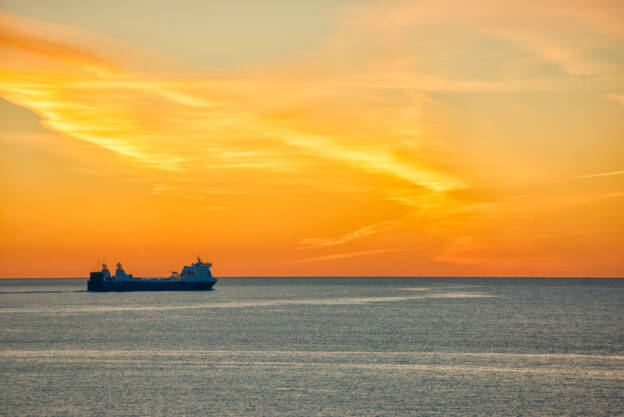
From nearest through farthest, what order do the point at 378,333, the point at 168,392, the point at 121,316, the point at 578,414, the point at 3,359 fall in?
the point at 578,414 → the point at 168,392 → the point at 3,359 → the point at 378,333 → the point at 121,316

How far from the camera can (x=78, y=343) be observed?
8462cm

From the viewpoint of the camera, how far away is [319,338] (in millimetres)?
89125

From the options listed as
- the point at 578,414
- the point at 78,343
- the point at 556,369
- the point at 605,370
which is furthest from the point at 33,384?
the point at 605,370

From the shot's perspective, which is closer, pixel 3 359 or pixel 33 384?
pixel 33 384

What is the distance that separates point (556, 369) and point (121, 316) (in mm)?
90809

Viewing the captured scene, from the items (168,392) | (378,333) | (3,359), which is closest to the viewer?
(168,392)

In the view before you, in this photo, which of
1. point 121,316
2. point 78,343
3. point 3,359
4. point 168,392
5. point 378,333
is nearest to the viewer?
point 168,392

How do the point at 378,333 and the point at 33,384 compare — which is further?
the point at 378,333

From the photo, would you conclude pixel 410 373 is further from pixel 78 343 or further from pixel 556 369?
pixel 78 343

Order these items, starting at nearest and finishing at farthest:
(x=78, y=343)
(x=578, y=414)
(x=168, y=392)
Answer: (x=578, y=414) < (x=168, y=392) < (x=78, y=343)

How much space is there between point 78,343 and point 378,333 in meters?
39.7

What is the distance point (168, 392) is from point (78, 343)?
3748 centimetres

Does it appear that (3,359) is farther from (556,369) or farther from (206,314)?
(206,314)

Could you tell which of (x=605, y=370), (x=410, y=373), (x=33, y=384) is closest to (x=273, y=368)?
(x=410, y=373)
